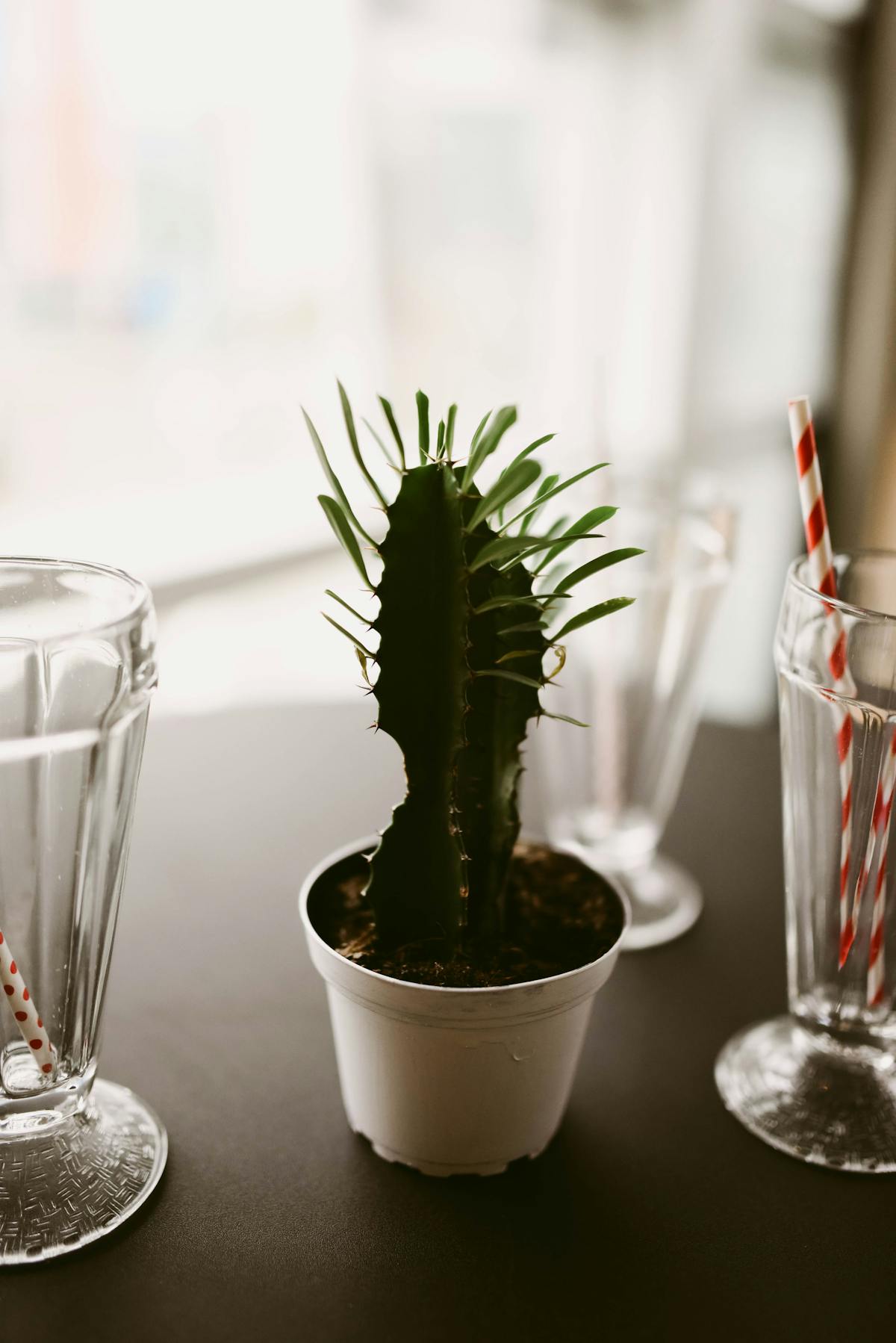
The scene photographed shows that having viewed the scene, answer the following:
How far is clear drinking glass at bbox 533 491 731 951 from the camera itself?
2.80 ft

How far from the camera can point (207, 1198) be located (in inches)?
22.4

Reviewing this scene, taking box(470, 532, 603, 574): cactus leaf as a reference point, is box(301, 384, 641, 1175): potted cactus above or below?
below

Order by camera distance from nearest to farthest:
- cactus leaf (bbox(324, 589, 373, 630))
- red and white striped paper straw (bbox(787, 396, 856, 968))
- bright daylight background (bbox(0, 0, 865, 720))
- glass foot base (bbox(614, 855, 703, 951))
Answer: cactus leaf (bbox(324, 589, 373, 630))
red and white striped paper straw (bbox(787, 396, 856, 968))
glass foot base (bbox(614, 855, 703, 951))
bright daylight background (bbox(0, 0, 865, 720))

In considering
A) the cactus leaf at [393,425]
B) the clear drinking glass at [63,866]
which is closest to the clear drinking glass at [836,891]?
the cactus leaf at [393,425]

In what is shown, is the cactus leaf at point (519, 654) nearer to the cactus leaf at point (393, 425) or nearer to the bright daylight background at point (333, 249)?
the cactus leaf at point (393, 425)

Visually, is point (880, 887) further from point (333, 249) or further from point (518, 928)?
point (333, 249)

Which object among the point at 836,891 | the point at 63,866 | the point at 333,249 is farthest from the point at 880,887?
the point at 333,249

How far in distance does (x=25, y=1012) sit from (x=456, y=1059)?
7.6 inches

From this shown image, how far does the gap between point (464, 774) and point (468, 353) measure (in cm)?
246

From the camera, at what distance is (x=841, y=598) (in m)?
0.70

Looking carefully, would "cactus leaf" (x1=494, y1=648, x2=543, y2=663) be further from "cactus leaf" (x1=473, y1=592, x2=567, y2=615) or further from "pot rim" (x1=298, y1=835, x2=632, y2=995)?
"pot rim" (x1=298, y1=835, x2=632, y2=995)

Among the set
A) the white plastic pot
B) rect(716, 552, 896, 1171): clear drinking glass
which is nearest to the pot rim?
the white plastic pot

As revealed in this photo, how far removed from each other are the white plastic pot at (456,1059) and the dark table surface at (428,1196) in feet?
0.07

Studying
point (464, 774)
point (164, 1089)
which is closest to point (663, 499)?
point (464, 774)
